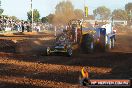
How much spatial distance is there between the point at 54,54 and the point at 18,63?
15.2ft

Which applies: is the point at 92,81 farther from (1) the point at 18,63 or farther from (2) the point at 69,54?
(2) the point at 69,54

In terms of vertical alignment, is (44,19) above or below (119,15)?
below

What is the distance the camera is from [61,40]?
2255 cm

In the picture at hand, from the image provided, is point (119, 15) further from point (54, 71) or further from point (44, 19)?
point (54, 71)

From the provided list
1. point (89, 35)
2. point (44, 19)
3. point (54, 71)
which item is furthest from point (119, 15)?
point (54, 71)

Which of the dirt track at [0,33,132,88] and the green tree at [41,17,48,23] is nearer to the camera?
the dirt track at [0,33,132,88]

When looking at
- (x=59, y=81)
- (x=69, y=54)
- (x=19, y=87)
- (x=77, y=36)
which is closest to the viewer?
(x=19, y=87)

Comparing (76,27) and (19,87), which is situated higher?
(76,27)

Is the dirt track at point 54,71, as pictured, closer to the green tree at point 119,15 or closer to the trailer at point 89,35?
the trailer at point 89,35

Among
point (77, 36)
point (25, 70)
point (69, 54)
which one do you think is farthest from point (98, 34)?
point (25, 70)

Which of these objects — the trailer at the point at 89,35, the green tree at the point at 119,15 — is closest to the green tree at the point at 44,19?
the green tree at the point at 119,15

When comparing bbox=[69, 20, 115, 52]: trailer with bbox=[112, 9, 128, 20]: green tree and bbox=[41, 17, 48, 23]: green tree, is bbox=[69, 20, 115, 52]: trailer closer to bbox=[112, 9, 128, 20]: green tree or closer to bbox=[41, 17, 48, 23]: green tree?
bbox=[41, 17, 48, 23]: green tree

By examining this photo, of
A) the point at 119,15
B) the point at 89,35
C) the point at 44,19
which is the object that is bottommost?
the point at 89,35

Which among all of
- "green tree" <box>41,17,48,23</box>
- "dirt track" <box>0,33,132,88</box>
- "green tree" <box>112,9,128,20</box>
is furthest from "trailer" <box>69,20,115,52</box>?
"green tree" <box>112,9,128,20</box>
